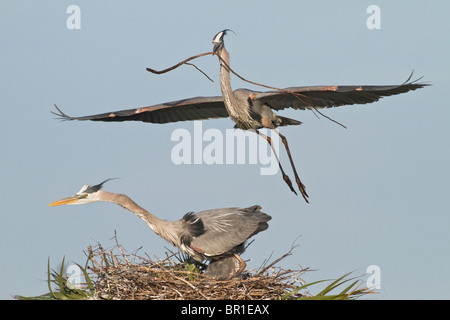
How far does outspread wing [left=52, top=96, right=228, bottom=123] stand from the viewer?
1231cm

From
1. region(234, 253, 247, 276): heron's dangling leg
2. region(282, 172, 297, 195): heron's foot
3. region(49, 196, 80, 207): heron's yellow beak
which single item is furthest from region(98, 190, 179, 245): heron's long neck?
region(282, 172, 297, 195): heron's foot

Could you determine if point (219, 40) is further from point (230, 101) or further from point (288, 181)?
point (288, 181)

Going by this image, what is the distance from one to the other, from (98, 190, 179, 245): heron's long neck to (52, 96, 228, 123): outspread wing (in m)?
2.47

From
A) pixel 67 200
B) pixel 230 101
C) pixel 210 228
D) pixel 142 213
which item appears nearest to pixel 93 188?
pixel 67 200

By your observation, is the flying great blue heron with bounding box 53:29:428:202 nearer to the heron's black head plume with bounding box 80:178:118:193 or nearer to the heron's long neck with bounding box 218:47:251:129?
the heron's long neck with bounding box 218:47:251:129

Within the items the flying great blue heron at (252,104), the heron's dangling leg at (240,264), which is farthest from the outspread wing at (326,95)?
the heron's dangling leg at (240,264)

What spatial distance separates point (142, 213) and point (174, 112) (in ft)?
10.1

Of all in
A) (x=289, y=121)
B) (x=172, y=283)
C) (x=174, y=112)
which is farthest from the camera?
(x=174, y=112)

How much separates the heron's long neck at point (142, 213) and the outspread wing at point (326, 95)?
2.85 metres

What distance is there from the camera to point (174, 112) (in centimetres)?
1275

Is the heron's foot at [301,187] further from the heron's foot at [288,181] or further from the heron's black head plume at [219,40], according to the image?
the heron's black head plume at [219,40]

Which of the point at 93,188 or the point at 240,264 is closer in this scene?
the point at 240,264
